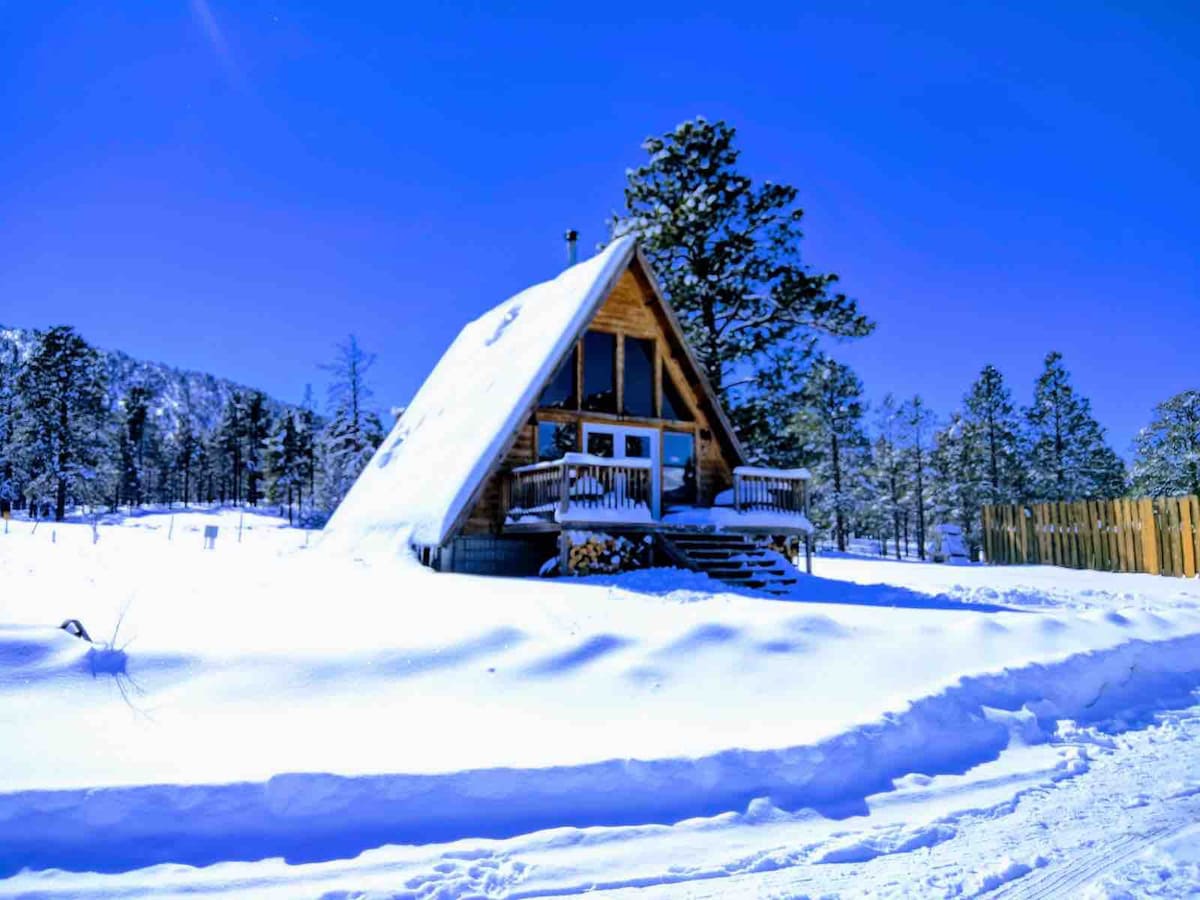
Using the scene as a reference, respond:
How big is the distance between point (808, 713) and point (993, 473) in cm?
3723

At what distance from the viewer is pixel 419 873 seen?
3.49 meters

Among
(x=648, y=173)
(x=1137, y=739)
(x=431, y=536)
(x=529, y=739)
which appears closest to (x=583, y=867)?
(x=529, y=739)

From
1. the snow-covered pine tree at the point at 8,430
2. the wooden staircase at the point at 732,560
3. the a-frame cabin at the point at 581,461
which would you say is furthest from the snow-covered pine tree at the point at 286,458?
the wooden staircase at the point at 732,560

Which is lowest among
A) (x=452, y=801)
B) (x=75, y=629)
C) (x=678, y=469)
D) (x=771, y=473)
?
(x=452, y=801)

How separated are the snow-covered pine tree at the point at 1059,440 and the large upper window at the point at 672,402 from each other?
27016mm

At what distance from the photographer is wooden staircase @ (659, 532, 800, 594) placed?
1292cm

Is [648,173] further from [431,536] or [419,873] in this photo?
[419,873]

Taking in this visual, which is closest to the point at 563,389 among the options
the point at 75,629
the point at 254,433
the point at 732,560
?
the point at 732,560

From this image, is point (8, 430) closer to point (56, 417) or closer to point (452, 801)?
point (56, 417)

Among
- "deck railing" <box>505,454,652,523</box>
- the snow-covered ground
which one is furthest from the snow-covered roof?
the snow-covered ground

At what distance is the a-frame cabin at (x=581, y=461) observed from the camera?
12.9 m

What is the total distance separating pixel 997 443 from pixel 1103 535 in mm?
20058

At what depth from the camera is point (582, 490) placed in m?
12.8

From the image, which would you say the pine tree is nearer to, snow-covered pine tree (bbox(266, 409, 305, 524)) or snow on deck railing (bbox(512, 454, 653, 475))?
snow-covered pine tree (bbox(266, 409, 305, 524))
